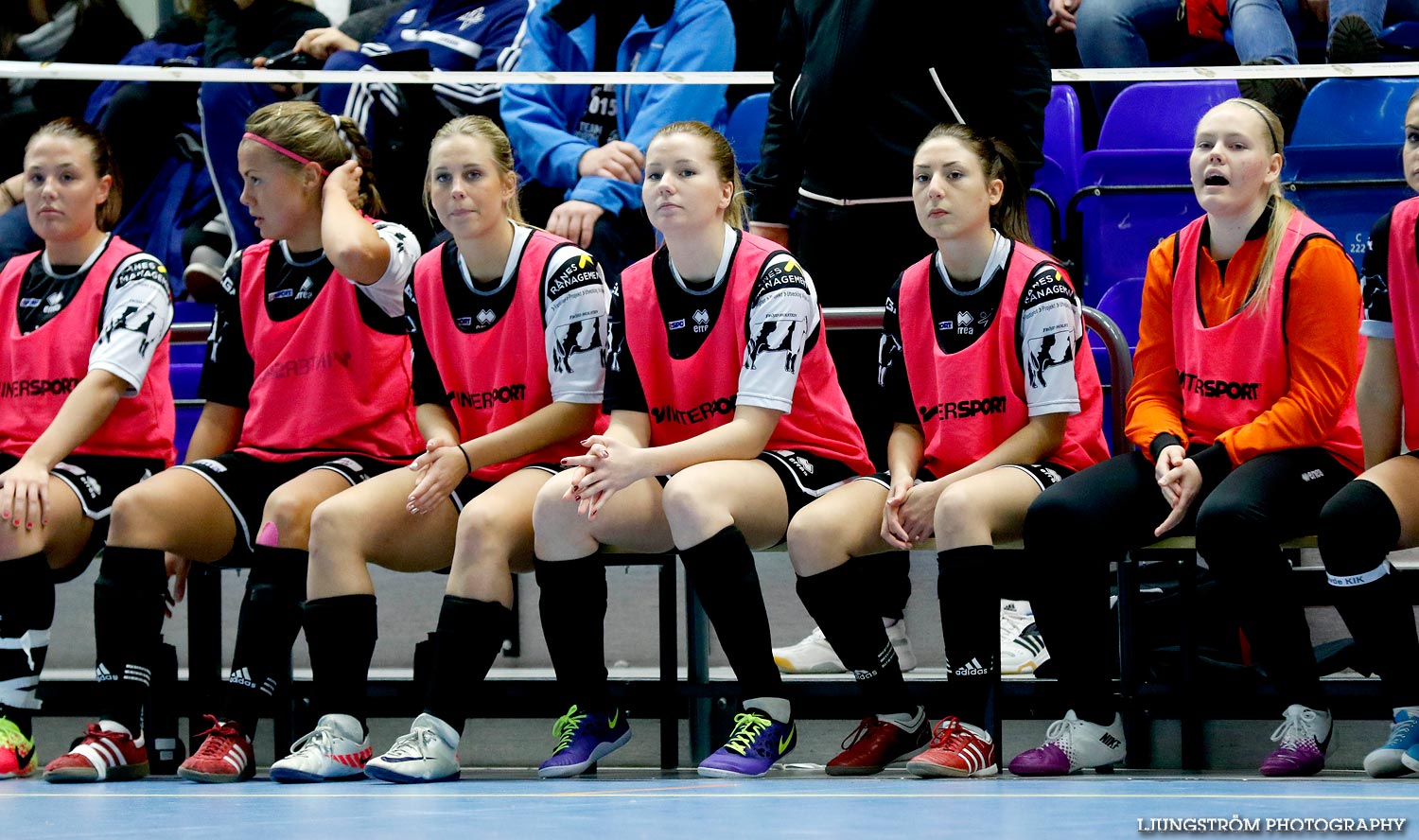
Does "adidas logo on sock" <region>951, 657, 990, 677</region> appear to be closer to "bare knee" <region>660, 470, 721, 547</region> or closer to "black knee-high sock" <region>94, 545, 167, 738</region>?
"bare knee" <region>660, 470, 721, 547</region>

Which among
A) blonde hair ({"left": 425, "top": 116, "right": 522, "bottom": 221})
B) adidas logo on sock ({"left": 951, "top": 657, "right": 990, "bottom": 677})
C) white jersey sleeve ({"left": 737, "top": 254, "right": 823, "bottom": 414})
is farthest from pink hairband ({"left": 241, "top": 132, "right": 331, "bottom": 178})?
adidas logo on sock ({"left": 951, "top": 657, "right": 990, "bottom": 677})

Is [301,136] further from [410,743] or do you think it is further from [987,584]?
[987,584]

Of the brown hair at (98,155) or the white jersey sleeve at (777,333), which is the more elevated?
the brown hair at (98,155)

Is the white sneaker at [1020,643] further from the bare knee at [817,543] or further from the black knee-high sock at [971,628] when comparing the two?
the bare knee at [817,543]

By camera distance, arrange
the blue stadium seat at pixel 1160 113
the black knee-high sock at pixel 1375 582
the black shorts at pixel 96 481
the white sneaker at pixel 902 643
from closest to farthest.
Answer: the black knee-high sock at pixel 1375 582
the black shorts at pixel 96 481
the white sneaker at pixel 902 643
the blue stadium seat at pixel 1160 113

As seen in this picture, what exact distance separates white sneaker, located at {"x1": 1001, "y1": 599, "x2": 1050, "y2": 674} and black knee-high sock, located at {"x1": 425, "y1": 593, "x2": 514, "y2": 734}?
53.0 inches

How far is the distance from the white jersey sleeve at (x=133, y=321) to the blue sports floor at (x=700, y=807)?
1.03 meters

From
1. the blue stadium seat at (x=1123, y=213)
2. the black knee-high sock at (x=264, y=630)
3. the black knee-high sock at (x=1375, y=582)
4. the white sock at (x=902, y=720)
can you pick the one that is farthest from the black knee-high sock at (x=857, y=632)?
the blue stadium seat at (x=1123, y=213)

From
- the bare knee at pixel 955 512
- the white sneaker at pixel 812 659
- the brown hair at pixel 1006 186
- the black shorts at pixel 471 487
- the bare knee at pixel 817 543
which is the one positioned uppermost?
the brown hair at pixel 1006 186

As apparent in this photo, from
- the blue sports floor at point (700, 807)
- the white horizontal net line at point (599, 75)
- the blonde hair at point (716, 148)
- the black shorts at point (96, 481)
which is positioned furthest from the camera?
the white horizontal net line at point (599, 75)

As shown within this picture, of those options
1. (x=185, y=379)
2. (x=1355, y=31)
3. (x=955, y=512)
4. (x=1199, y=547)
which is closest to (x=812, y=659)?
(x=955, y=512)

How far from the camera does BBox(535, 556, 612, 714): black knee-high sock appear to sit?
325 centimetres

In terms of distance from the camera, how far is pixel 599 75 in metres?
4.66

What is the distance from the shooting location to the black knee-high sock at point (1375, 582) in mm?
2963
